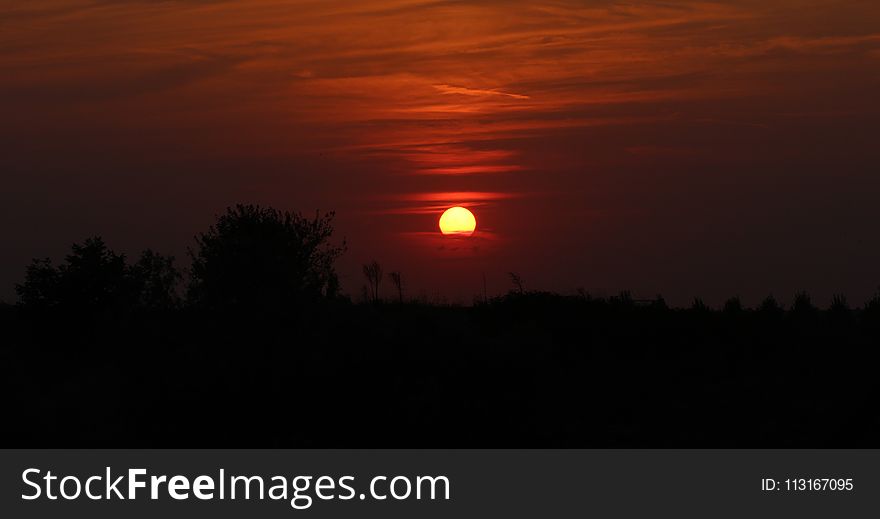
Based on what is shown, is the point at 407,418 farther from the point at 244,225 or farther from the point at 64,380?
the point at 244,225

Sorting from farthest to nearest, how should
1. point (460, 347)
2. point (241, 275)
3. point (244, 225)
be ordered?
1. point (244, 225)
2. point (241, 275)
3. point (460, 347)

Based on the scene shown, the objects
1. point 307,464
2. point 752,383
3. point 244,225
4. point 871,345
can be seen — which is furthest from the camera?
point 244,225

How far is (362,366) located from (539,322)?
306 inches

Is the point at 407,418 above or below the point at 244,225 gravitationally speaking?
below

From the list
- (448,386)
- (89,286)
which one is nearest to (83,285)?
(89,286)

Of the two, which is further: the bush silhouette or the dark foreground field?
the bush silhouette

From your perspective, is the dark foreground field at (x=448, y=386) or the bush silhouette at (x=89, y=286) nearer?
the dark foreground field at (x=448, y=386)

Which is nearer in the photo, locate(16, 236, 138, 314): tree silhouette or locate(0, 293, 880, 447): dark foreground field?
locate(0, 293, 880, 447): dark foreground field

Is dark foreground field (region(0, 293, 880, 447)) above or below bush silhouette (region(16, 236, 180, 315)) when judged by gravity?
below

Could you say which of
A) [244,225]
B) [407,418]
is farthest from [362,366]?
[244,225]

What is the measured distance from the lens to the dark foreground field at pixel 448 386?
24.7m

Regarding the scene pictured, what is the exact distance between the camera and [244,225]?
135 ft

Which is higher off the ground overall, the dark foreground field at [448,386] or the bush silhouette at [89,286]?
the bush silhouette at [89,286]

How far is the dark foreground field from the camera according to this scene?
2470 cm
